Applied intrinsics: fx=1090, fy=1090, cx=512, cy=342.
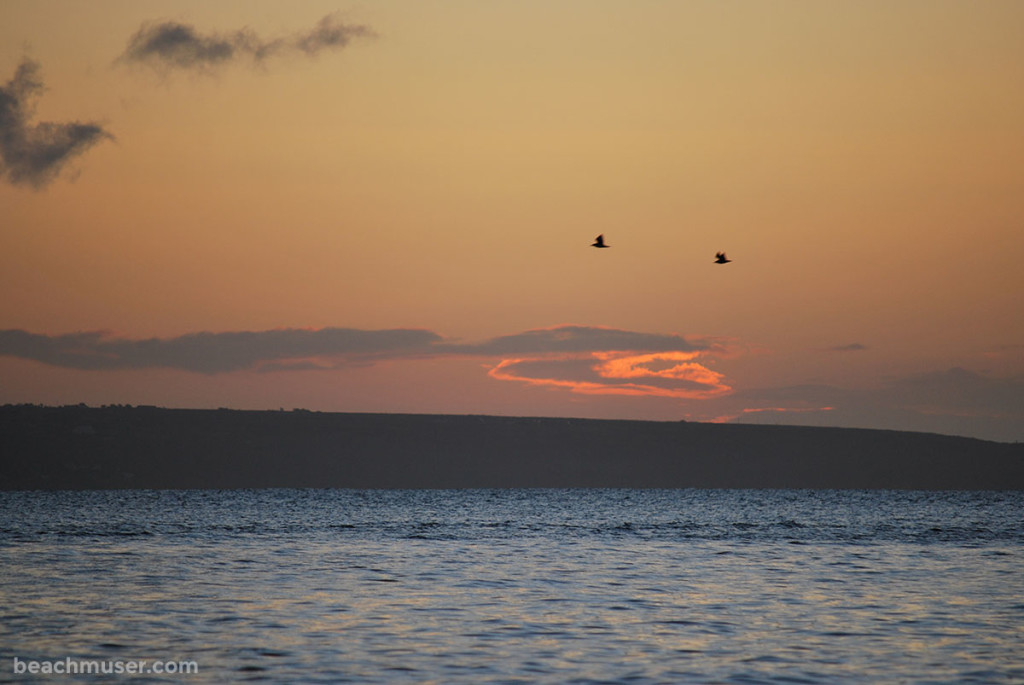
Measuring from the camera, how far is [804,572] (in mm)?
49000

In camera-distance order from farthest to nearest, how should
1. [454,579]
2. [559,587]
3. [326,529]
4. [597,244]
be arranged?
[326,529] < [597,244] < [454,579] < [559,587]

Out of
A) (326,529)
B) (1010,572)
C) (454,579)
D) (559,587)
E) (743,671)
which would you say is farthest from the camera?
(326,529)

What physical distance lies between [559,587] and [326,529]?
148 ft

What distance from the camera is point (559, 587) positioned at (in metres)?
42.0

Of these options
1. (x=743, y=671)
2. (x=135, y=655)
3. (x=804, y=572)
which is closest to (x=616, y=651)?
(x=743, y=671)

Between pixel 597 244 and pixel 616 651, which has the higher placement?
pixel 597 244

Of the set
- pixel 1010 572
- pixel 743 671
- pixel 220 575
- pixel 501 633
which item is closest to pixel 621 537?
pixel 1010 572

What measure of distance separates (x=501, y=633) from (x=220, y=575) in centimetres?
1969

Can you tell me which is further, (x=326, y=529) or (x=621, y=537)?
(x=326, y=529)

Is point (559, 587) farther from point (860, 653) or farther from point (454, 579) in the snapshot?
point (860, 653)

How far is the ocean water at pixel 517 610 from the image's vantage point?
85.1 feet

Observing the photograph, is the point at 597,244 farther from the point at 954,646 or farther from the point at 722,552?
the point at 954,646

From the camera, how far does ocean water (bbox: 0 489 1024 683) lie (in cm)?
2594

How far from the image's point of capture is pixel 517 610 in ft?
116
